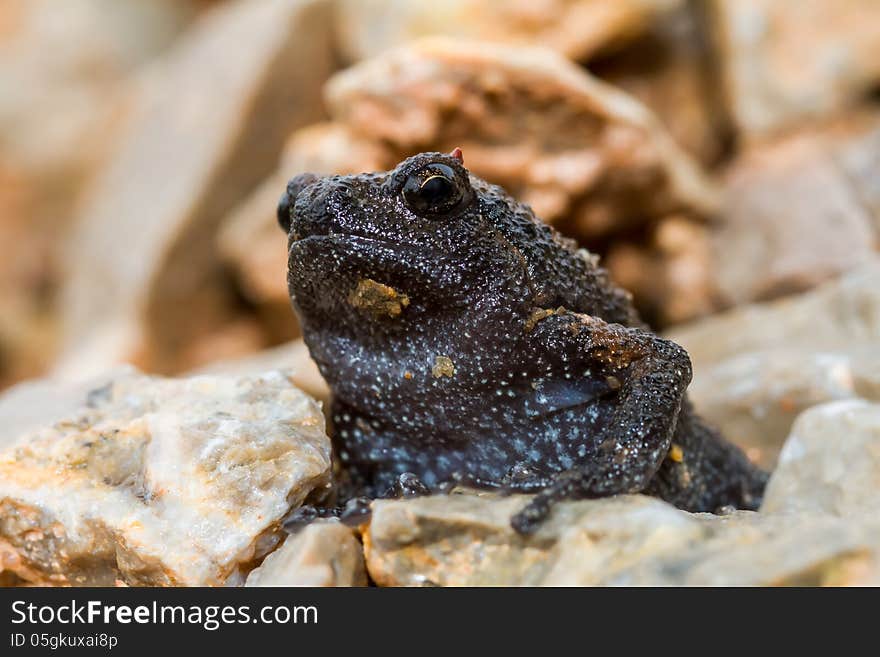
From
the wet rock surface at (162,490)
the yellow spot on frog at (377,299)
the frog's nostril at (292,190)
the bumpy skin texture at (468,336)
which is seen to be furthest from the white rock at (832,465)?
the frog's nostril at (292,190)

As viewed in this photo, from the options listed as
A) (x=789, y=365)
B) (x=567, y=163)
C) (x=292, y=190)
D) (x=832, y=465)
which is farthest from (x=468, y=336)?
(x=567, y=163)

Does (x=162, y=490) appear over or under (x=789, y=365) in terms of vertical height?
under

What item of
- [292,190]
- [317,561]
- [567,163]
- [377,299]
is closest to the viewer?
[317,561]

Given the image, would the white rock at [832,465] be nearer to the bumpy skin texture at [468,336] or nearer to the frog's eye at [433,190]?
the bumpy skin texture at [468,336]

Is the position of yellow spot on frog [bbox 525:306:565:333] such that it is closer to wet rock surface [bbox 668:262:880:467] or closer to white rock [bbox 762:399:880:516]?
white rock [bbox 762:399:880:516]

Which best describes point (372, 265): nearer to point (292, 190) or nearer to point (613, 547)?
point (292, 190)
